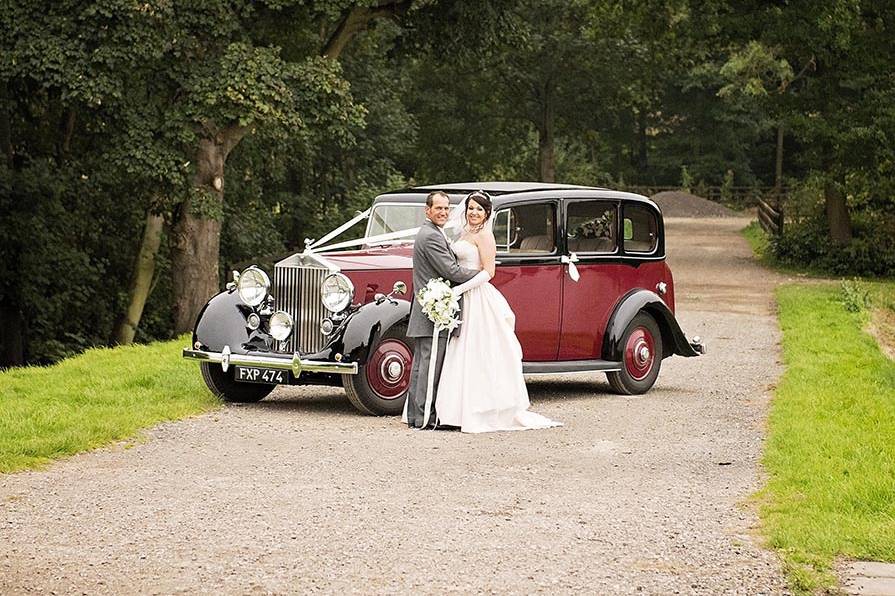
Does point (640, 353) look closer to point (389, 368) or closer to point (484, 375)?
point (484, 375)

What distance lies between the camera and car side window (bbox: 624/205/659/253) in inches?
574

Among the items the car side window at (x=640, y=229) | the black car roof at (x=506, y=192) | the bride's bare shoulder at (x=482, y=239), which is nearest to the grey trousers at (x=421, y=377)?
the bride's bare shoulder at (x=482, y=239)

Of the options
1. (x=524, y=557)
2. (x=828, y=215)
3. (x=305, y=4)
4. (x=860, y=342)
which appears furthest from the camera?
(x=828, y=215)

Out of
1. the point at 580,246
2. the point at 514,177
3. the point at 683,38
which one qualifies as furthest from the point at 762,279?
the point at 514,177

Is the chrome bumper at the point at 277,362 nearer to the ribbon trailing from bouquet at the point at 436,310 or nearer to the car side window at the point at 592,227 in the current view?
the ribbon trailing from bouquet at the point at 436,310

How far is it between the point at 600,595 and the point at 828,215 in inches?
1223

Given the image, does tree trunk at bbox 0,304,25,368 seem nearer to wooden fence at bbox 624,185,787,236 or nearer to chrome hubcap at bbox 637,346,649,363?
chrome hubcap at bbox 637,346,649,363

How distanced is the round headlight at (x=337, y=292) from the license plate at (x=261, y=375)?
672 millimetres

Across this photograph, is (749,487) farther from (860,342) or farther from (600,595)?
(860,342)

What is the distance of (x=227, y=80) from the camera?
80.7 feet

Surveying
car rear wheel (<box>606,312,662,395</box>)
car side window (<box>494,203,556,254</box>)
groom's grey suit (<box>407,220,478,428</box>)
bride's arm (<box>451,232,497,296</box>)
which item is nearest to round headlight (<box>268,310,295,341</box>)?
groom's grey suit (<box>407,220,478,428</box>)

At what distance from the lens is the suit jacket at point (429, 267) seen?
12.2 meters

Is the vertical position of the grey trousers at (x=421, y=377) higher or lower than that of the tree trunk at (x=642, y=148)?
lower

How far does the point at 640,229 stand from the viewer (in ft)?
48.4
